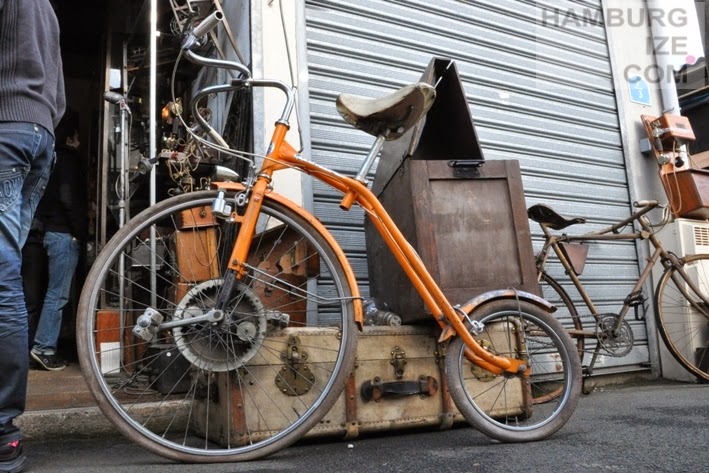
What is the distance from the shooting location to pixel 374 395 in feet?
8.29

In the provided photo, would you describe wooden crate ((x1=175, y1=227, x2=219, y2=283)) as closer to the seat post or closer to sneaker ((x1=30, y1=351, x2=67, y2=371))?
the seat post

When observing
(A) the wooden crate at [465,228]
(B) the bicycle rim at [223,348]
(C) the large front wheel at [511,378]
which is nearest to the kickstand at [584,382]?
(C) the large front wheel at [511,378]

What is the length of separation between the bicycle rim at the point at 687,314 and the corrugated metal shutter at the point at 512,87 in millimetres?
268

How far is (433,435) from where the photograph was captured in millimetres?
2592

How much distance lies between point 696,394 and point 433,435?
2120 millimetres

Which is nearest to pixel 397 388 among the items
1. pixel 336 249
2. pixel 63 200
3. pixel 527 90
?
pixel 336 249

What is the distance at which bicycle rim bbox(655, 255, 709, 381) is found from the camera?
13.8ft

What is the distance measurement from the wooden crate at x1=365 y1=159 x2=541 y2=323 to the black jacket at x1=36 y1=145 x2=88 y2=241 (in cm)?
243

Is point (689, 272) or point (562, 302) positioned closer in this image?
point (562, 302)

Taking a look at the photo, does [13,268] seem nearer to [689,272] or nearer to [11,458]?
[11,458]

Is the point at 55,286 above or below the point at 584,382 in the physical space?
above

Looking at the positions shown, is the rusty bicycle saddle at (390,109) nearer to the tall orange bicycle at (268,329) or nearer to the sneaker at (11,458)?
the tall orange bicycle at (268,329)

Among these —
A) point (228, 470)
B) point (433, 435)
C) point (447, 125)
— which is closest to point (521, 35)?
point (447, 125)

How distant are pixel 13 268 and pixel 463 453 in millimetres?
1798
